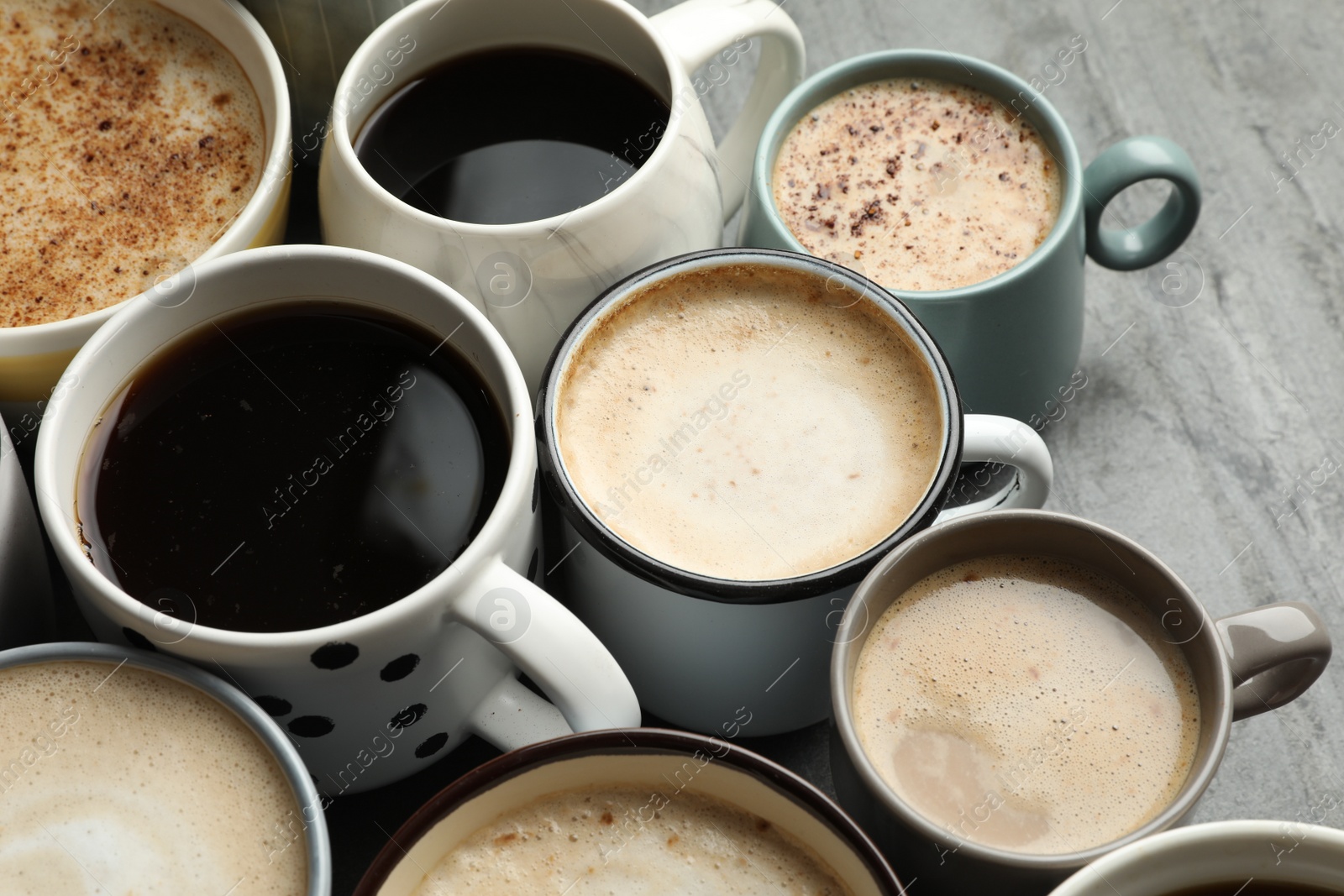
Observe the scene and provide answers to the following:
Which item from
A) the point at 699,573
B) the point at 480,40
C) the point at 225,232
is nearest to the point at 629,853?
the point at 699,573

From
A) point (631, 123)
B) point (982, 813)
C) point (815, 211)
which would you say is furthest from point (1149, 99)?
point (982, 813)

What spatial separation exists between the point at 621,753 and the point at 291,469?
294 millimetres

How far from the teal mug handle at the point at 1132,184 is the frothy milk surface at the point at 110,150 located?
2.11ft

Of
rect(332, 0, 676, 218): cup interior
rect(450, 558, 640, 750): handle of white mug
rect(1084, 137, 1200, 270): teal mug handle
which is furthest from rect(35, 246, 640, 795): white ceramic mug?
rect(1084, 137, 1200, 270): teal mug handle

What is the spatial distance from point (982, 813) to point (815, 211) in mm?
493

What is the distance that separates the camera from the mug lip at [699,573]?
792mm

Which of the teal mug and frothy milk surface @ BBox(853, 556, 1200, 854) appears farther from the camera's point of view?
the teal mug

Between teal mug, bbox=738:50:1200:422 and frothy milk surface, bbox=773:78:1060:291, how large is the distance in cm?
1

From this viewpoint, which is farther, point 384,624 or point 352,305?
point 352,305

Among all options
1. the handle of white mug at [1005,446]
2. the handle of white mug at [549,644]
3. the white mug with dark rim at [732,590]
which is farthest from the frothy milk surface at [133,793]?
the handle of white mug at [1005,446]

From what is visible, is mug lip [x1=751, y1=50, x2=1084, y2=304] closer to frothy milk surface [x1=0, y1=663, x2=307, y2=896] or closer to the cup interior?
the cup interior

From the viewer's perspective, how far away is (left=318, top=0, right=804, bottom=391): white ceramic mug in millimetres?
869

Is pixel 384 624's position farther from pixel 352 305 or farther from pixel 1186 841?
pixel 1186 841

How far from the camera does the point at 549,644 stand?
2.46 feet
